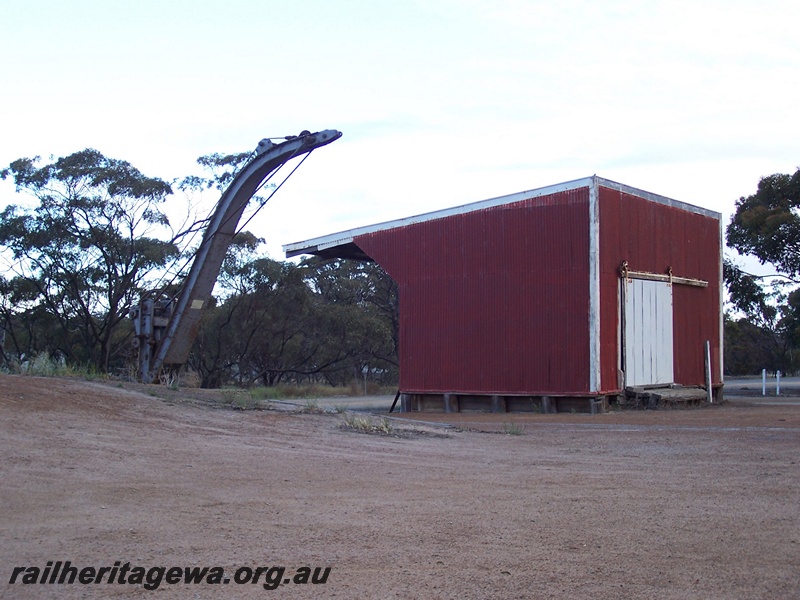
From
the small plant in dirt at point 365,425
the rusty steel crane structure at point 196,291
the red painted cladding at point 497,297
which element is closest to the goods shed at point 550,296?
the red painted cladding at point 497,297

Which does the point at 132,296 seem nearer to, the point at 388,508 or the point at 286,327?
the point at 286,327

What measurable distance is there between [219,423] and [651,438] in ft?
21.5

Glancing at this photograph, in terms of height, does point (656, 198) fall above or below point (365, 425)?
above

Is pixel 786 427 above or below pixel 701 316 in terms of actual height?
below

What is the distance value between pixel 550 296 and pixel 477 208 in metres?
3.14

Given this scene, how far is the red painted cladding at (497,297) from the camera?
20.2 meters

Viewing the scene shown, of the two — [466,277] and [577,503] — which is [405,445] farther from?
[466,277]

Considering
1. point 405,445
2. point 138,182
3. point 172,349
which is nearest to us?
point 405,445

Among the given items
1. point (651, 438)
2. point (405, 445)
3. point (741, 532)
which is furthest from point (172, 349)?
point (741, 532)

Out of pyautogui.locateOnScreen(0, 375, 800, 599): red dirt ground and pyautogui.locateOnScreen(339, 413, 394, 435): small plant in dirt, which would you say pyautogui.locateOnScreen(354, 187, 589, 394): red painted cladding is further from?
pyautogui.locateOnScreen(0, 375, 800, 599): red dirt ground

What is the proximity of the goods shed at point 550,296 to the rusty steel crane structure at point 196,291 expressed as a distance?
507 centimetres

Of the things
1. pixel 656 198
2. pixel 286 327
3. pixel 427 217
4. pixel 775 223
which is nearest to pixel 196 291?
pixel 427 217

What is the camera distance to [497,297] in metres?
21.5

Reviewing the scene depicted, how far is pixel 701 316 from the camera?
24.5 m
